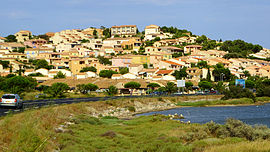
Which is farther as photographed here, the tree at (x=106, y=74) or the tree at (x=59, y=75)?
the tree at (x=106, y=74)

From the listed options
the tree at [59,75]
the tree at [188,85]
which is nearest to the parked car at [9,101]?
the tree at [188,85]

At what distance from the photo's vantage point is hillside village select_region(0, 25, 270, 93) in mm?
100375

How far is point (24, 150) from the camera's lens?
563 inches

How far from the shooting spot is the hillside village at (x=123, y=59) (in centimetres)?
10038

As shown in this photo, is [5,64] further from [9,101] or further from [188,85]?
[9,101]

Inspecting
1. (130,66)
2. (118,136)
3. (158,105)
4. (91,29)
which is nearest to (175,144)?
(118,136)

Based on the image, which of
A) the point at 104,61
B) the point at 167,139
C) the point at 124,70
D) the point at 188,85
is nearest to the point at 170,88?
the point at 188,85

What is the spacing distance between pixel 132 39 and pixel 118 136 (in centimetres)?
12810

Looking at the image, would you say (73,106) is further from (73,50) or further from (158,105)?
(73,50)

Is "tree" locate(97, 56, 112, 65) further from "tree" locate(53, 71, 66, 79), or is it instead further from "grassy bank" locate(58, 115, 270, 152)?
"grassy bank" locate(58, 115, 270, 152)

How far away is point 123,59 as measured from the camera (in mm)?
120000

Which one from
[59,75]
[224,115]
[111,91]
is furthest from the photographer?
[59,75]

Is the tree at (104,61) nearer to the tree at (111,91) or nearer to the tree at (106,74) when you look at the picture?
the tree at (106,74)

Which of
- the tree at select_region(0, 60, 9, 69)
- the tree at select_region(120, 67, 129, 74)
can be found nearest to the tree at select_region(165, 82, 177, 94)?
the tree at select_region(120, 67, 129, 74)
